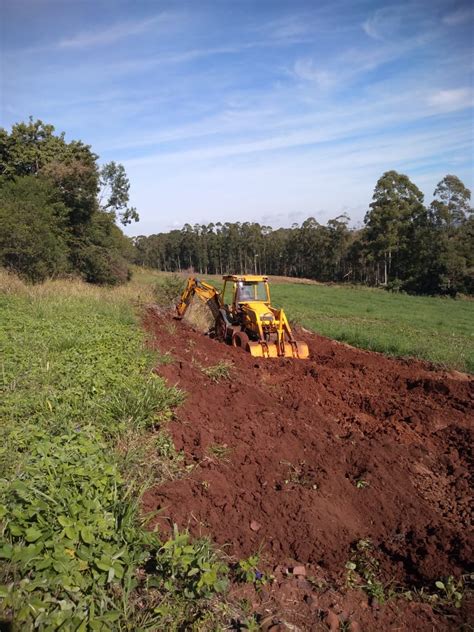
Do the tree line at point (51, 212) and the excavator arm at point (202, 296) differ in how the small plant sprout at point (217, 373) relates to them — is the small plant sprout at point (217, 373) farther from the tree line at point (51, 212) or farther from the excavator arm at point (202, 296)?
the tree line at point (51, 212)

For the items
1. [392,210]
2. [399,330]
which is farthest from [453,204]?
[399,330]

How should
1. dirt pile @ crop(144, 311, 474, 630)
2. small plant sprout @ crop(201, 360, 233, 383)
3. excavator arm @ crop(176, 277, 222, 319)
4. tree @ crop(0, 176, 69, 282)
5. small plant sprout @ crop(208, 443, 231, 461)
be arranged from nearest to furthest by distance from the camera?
1. dirt pile @ crop(144, 311, 474, 630)
2. small plant sprout @ crop(208, 443, 231, 461)
3. small plant sprout @ crop(201, 360, 233, 383)
4. excavator arm @ crop(176, 277, 222, 319)
5. tree @ crop(0, 176, 69, 282)

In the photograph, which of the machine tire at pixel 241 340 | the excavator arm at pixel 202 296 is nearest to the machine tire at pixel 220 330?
the excavator arm at pixel 202 296

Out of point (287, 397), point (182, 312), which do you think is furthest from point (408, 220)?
point (287, 397)

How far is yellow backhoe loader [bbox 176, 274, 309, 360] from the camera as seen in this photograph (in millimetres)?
10677

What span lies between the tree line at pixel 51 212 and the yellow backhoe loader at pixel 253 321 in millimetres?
7640

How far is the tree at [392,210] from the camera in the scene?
154ft

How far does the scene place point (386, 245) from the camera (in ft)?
156

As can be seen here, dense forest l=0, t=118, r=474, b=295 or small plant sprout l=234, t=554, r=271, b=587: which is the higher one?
dense forest l=0, t=118, r=474, b=295

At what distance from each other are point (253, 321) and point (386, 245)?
4033cm

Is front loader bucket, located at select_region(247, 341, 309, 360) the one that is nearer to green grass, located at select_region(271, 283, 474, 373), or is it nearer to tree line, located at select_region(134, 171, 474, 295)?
green grass, located at select_region(271, 283, 474, 373)

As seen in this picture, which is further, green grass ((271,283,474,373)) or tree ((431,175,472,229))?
tree ((431,175,472,229))

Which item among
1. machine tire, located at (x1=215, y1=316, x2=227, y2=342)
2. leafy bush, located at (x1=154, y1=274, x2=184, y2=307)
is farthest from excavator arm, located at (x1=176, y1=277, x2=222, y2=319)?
leafy bush, located at (x1=154, y1=274, x2=184, y2=307)

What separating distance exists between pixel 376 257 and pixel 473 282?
11965 mm
